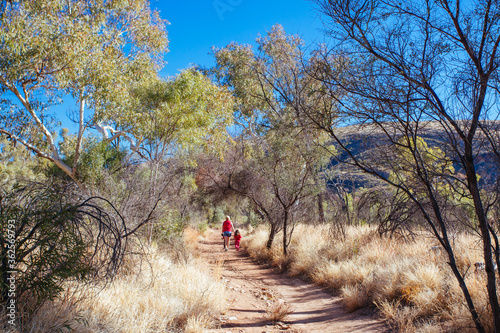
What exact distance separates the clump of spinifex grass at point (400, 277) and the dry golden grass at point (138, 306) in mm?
2828

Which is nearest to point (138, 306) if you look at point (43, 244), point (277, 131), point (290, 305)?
point (43, 244)

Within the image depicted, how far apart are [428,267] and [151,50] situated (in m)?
14.4

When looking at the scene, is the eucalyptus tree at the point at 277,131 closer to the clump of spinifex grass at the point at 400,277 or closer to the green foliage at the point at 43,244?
the clump of spinifex grass at the point at 400,277

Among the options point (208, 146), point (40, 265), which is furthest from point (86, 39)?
point (40, 265)

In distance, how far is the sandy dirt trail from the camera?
210 inches

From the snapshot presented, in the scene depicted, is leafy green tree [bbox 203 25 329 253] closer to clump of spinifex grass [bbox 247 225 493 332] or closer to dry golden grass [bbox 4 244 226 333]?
clump of spinifex grass [bbox 247 225 493 332]

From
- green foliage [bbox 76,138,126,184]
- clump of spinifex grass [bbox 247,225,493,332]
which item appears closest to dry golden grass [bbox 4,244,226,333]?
clump of spinifex grass [bbox 247,225,493,332]

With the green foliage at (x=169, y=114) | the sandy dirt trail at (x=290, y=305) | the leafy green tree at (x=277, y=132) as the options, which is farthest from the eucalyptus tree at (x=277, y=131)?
the sandy dirt trail at (x=290, y=305)

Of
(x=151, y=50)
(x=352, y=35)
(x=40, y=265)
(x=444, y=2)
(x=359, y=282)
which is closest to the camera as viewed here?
(x=40, y=265)

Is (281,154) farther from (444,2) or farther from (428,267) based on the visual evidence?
(444,2)

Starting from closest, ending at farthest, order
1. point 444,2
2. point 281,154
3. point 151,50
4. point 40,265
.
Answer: point 40,265
point 444,2
point 281,154
point 151,50

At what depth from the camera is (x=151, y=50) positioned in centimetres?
1522

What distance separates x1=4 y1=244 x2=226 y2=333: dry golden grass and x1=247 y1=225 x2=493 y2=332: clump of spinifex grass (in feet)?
9.28

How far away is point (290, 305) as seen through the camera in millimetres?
6602
